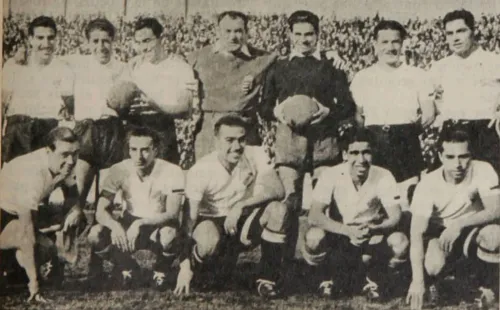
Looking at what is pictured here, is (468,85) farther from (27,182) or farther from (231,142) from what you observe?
(27,182)

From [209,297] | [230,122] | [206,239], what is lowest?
[209,297]

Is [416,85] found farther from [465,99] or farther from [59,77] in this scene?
[59,77]

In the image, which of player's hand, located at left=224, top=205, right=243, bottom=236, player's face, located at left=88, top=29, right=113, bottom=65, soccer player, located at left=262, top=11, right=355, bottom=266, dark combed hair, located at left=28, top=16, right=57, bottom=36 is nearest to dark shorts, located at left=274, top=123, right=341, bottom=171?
soccer player, located at left=262, top=11, right=355, bottom=266

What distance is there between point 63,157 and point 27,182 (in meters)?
0.08

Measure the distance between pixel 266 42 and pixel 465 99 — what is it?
1.22 ft

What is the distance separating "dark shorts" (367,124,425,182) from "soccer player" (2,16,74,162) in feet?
1.81

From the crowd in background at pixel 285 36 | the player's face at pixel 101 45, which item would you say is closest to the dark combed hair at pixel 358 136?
the crowd in background at pixel 285 36

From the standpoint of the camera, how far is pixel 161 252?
1.04 metres

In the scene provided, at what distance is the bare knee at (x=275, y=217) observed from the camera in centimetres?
104

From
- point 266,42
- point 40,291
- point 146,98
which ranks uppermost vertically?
point 266,42

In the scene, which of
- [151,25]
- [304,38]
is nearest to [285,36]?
A: [304,38]

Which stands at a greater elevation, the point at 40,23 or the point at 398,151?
the point at 40,23

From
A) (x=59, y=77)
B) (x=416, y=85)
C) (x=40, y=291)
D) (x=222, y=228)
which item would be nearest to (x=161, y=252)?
(x=222, y=228)

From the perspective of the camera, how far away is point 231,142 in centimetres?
105
